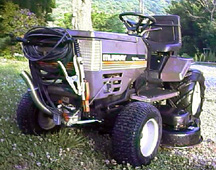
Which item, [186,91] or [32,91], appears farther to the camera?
[186,91]

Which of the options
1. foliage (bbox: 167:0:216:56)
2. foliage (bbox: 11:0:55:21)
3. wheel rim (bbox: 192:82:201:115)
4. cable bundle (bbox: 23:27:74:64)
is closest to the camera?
cable bundle (bbox: 23:27:74:64)

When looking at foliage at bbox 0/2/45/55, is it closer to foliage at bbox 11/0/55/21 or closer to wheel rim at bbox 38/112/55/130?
foliage at bbox 11/0/55/21

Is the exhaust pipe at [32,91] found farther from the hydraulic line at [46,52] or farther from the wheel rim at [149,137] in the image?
the wheel rim at [149,137]

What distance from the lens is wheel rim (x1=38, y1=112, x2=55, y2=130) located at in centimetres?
421

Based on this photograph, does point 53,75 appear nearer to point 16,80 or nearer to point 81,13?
point 16,80

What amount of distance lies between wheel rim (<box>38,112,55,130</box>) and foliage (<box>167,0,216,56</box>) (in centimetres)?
2273

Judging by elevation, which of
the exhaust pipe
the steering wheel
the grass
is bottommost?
the grass

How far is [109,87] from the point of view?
3.56 meters

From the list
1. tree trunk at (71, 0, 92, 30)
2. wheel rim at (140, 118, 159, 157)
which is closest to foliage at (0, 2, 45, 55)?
tree trunk at (71, 0, 92, 30)

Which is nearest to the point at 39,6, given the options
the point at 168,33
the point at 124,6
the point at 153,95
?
the point at 168,33

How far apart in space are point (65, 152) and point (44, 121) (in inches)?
27.2

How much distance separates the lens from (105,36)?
3.40 meters

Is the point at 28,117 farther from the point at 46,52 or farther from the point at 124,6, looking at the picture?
the point at 124,6

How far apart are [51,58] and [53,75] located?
21 centimetres
